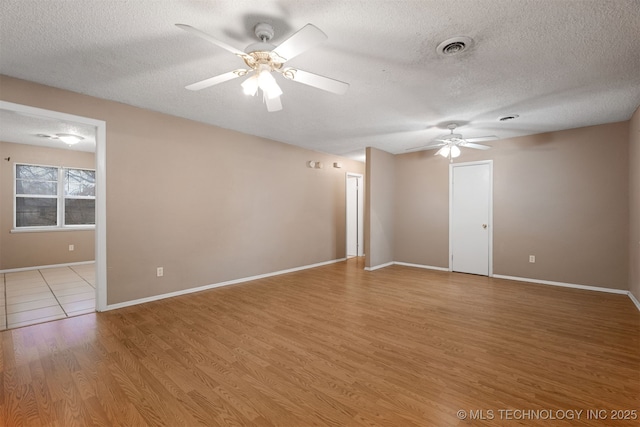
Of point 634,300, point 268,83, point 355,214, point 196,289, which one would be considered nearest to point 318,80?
point 268,83

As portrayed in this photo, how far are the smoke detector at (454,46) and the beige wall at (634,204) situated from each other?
119 inches

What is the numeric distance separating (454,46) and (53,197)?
7748mm

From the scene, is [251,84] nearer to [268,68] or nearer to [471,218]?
[268,68]

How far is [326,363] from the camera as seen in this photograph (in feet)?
7.23

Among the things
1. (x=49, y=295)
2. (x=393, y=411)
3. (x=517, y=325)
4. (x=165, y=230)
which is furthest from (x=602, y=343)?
(x=49, y=295)

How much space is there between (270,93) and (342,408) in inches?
86.4

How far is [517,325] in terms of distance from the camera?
2930 millimetres

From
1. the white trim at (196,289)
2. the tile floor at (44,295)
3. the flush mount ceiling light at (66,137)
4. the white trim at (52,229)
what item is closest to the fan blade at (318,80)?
the white trim at (196,289)

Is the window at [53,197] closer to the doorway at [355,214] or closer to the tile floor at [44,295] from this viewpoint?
the tile floor at [44,295]

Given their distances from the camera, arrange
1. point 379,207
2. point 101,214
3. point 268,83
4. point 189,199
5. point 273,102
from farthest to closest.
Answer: point 379,207, point 189,199, point 101,214, point 273,102, point 268,83

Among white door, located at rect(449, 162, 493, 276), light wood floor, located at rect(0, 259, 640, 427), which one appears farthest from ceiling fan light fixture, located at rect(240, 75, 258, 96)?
white door, located at rect(449, 162, 493, 276)

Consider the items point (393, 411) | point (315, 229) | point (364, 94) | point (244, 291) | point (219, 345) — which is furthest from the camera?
point (315, 229)

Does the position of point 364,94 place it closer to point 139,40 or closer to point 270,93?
point 270,93

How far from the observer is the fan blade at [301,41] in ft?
5.02
